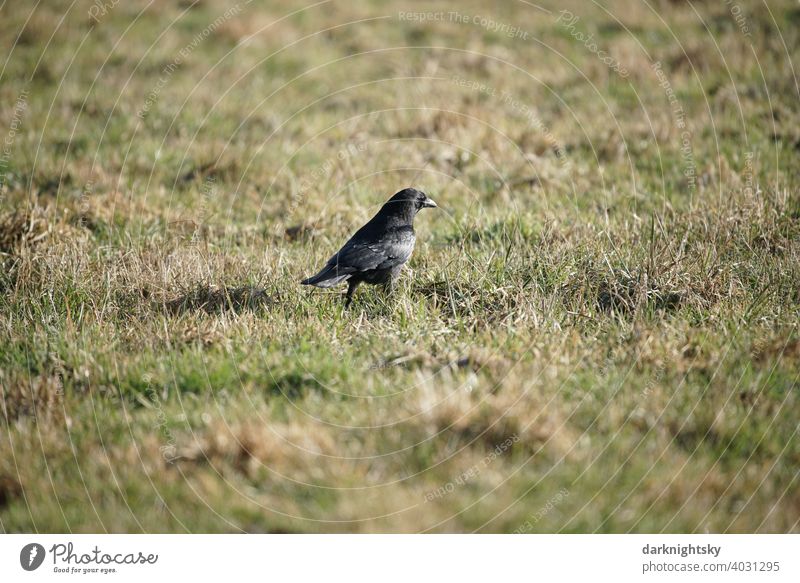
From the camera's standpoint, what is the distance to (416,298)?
5797 mm

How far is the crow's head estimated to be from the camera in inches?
238

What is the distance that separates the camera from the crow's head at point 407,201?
6.05m

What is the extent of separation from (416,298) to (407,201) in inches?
36.2

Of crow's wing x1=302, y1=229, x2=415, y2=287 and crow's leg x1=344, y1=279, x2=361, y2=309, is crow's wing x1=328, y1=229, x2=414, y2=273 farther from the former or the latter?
crow's leg x1=344, y1=279, x2=361, y2=309

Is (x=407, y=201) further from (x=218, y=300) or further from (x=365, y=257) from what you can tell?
(x=218, y=300)

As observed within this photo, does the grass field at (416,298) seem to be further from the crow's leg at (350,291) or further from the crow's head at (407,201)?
the crow's head at (407,201)

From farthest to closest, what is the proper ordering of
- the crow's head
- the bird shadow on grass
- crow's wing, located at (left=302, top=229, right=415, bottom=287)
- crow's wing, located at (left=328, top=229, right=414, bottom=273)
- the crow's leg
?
the crow's head < the crow's leg < the bird shadow on grass < crow's wing, located at (left=328, top=229, right=414, bottom=273) < crow's wing, located at (left=302, top=229, right=415, bottom=287)

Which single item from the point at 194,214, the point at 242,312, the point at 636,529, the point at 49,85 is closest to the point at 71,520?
the point at 242,312

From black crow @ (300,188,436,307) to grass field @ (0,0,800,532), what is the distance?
248 mm

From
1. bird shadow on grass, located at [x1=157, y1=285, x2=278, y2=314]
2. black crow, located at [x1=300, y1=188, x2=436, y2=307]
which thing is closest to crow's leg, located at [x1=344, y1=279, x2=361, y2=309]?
black crow, located at [x1=300, y1=188, x2=436, y2=307]

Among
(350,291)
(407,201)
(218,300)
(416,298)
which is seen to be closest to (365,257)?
(350,291)

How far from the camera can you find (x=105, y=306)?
561 centimetres

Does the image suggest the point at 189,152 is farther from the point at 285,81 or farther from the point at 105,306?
the point at 105,306

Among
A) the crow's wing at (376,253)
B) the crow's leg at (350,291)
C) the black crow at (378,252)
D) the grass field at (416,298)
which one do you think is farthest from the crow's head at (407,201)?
the crow's leg at (350,291)
